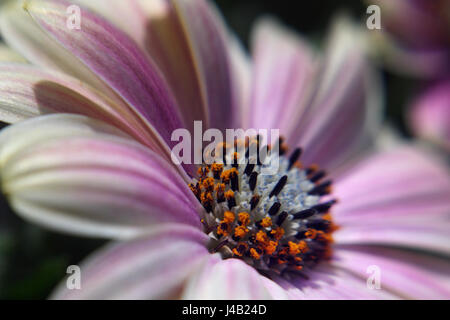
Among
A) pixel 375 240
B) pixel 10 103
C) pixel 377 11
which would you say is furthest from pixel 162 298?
pixel 377 11

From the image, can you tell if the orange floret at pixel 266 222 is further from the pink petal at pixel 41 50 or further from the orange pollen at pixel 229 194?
the pink petal at pixel 41 50

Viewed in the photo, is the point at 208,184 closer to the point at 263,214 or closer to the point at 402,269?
the point at 263,214

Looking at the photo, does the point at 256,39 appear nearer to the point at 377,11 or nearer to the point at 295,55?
the point at 295,55

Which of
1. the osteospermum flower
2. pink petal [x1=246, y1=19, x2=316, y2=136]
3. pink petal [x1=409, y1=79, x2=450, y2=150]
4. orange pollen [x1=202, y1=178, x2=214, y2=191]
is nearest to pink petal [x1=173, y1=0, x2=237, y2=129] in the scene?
the osteospermum flower

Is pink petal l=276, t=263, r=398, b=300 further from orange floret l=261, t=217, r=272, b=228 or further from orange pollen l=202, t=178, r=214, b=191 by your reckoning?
orange pollen l=202, t=178, r=214, b=191

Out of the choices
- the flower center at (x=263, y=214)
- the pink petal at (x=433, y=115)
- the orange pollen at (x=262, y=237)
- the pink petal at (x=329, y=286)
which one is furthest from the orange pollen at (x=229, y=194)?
the pink petal at (x=433, y=115)

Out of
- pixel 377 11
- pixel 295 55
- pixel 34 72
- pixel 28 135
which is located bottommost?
pixel 28 135

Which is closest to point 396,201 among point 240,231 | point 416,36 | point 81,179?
point 240,231
